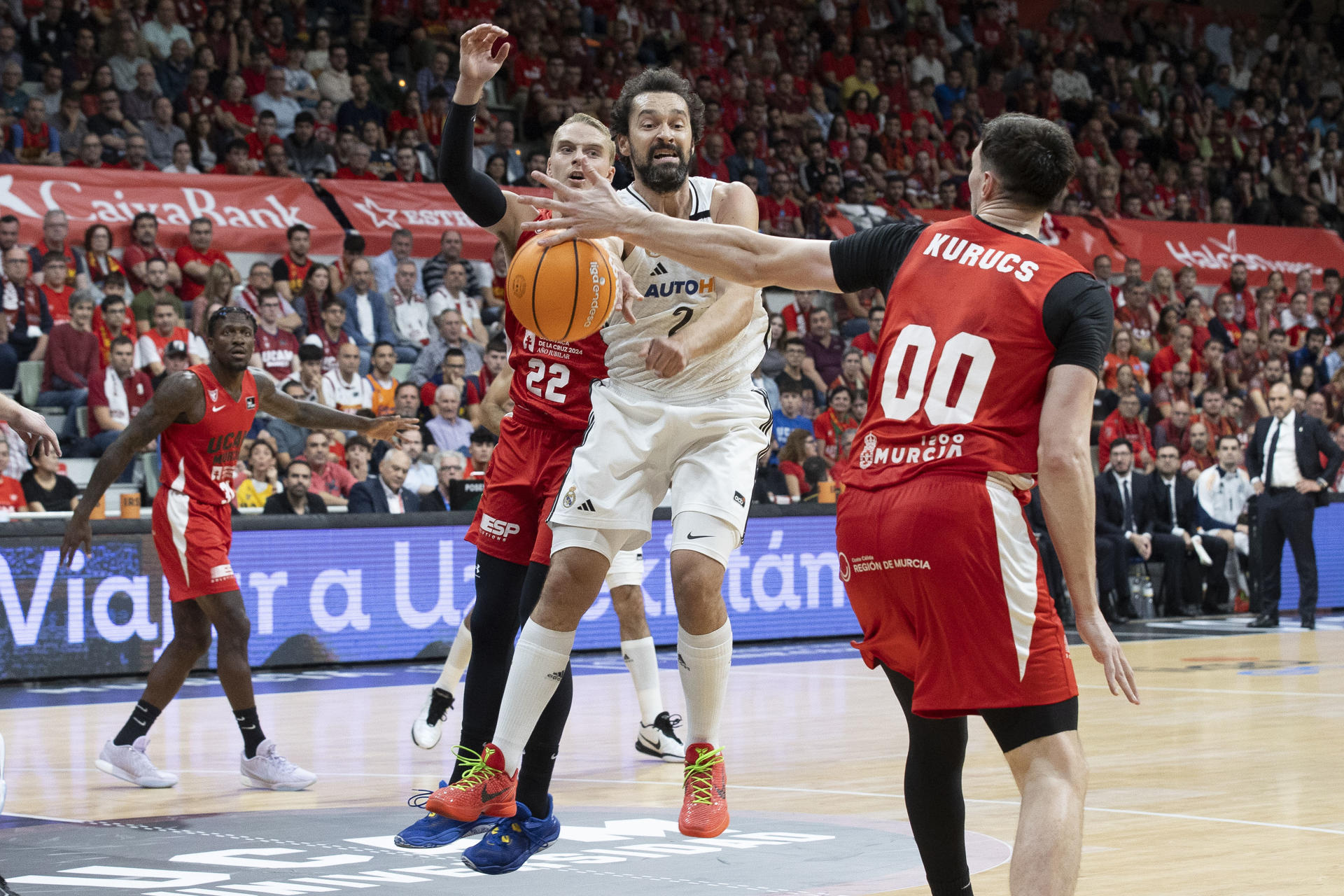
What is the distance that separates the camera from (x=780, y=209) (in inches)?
694

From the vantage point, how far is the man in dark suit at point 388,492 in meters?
12.2

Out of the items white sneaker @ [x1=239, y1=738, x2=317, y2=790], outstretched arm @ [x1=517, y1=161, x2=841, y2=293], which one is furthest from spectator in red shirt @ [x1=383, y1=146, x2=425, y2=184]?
outstretched arm @ [x1=517, y1=161, x2=841, y2=293]

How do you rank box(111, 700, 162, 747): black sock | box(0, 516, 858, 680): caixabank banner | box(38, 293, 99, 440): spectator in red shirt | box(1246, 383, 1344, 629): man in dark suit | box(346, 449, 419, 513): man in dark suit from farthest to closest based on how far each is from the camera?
box(1246, 383, 1344, 629): man in dark suit
box(38, 293, 99, 440): spectator in red shirt
box(346, 449, 419, 513): man in dark suit
box(0, 516, 858, 680): caixabank banner
box(111, 700, 162, 747): black sock

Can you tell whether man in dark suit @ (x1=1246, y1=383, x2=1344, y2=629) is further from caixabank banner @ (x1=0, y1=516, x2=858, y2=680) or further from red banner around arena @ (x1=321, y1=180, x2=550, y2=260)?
red banner around arena @ (x1=321, y1=180, x2=550, y2=260)

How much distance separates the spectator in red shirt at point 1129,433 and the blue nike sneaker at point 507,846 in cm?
1241

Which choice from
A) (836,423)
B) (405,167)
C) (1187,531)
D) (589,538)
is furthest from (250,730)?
(1187,531)

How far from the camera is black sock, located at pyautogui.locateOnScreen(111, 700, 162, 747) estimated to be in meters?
7.13

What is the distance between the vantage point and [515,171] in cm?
1638

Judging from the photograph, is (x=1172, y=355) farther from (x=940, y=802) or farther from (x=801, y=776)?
(x=940, y=802)

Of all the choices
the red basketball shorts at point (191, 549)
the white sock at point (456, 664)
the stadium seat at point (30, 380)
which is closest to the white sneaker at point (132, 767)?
the red basketball shorts at point (191, 549)

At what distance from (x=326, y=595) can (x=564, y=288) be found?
755 cm

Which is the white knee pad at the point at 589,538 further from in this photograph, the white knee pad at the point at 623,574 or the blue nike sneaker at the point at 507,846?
the white knee pad at the point at 623,574

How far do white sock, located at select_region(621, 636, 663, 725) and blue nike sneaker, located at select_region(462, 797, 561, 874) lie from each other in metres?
2.99

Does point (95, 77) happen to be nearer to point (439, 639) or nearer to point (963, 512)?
point (439, 639)
